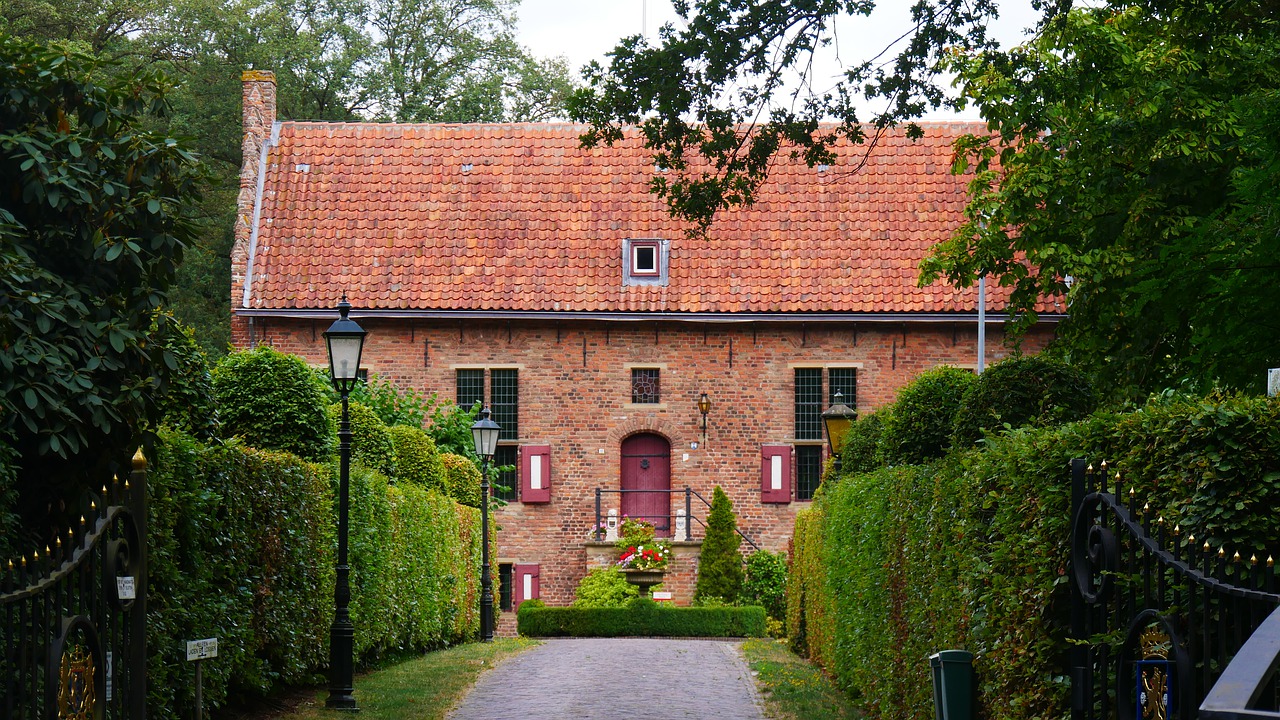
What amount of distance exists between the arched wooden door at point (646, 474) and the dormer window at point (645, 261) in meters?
3.31

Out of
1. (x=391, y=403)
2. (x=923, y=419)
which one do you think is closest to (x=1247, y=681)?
(x=923, y=419)

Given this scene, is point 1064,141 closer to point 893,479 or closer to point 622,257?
point 893,479

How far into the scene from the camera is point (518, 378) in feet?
97.9

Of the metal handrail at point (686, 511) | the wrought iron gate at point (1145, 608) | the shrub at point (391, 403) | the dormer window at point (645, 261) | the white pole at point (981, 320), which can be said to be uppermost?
the dormer window at point (645, 261)

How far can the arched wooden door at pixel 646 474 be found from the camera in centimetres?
3025

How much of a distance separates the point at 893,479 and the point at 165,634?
5.22 m

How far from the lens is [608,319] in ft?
96.1

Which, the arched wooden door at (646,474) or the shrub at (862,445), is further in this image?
the arched wooden door at (646,474)

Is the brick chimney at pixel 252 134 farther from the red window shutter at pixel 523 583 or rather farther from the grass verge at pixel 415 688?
the grass verge at pixel 415 688

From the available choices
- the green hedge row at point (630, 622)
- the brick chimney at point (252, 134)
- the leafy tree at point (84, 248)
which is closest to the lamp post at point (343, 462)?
the leafy tree at point (84, 248)

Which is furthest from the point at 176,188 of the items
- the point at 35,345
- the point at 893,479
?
the point at 893,479

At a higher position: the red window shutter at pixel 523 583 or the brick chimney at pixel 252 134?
the brick chimney at pixel 252 134

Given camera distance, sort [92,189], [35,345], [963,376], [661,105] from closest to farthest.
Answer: [35,345]
[92,189]
[661,105]
[963,376]

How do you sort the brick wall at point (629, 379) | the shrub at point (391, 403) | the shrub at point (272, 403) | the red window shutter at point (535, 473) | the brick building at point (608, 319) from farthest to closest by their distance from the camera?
the red window shutter at point (535, 473)
the brick wall at point (629, 379)
the brick building at point (608, 319)
the shrub at point (391, 403)
the shrub at point (272, 403)
